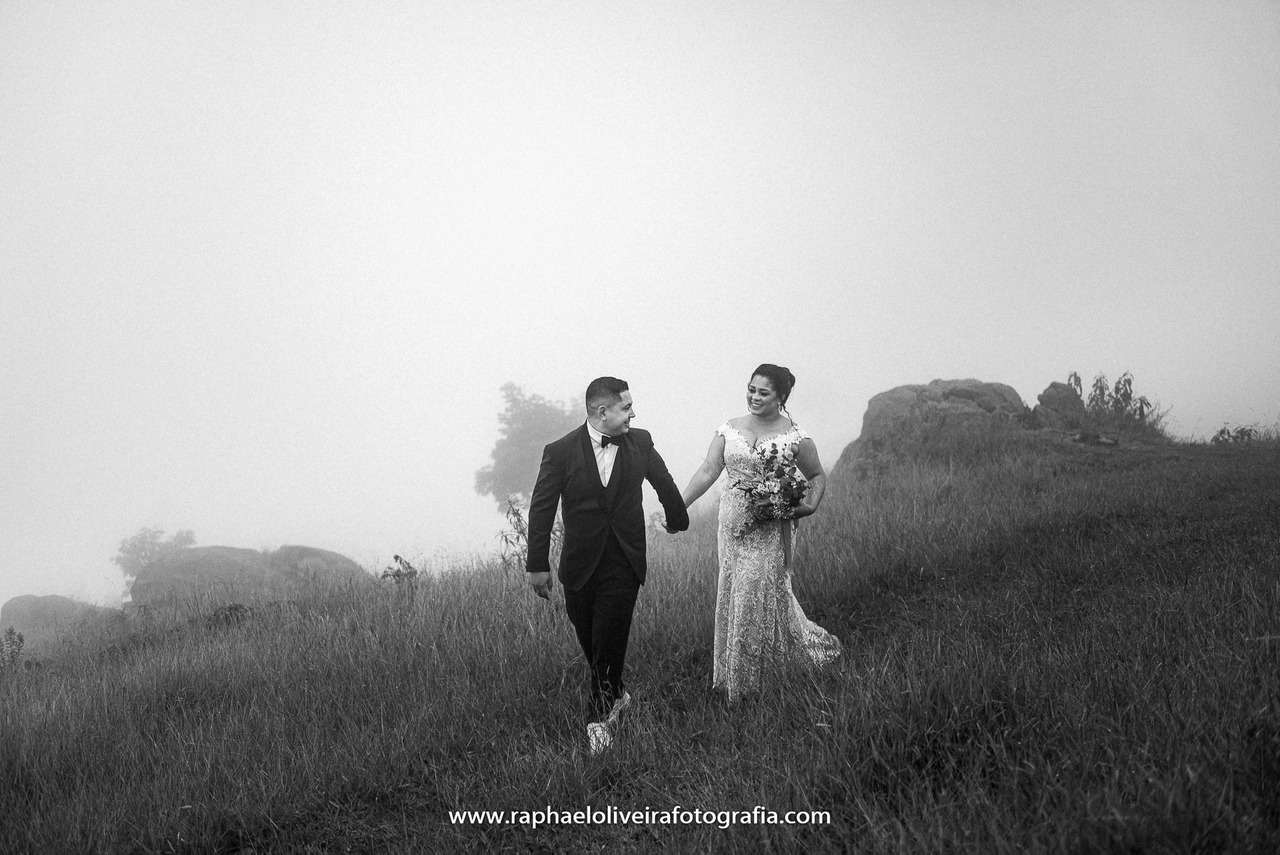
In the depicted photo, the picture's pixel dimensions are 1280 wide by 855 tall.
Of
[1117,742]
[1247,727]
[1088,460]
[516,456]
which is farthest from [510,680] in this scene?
[516,456]

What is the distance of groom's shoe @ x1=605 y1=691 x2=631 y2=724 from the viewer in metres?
4.77

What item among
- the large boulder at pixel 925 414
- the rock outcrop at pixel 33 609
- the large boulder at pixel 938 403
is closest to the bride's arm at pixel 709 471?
the large boulder at pixel 925 414

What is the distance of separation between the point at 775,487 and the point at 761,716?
1873 millimetres

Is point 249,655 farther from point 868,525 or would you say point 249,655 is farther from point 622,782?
point 868,525

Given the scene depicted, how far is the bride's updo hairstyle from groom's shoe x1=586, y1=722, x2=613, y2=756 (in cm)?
302

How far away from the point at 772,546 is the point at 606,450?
5.84 feet

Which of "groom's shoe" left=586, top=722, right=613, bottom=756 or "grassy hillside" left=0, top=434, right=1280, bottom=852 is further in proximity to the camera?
"groom's shoe" left=586, top=722, right=613, bottom=756

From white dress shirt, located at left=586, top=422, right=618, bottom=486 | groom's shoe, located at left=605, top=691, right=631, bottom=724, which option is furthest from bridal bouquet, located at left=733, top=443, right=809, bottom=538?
groom's shoe, located at left=605, top=691, right=631, bottom=724

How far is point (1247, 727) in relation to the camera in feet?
9.08

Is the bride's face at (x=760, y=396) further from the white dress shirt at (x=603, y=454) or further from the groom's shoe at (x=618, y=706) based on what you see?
the groom's shoe at (x=618, y=706)

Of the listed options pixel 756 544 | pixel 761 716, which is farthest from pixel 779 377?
pixel 761 716

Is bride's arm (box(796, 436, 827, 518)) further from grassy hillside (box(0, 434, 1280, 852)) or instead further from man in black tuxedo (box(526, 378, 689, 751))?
man in black tuxedo (box(526, 378, 689, 751))

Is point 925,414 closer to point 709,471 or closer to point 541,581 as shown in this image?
point 709,471

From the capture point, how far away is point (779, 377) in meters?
5.70
